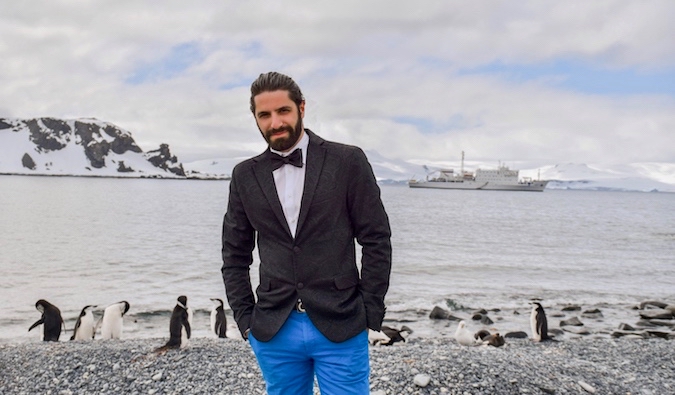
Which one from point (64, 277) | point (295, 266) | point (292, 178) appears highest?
point (292, 178)

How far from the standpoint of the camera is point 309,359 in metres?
3.12

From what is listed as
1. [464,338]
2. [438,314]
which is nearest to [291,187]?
[464,338]

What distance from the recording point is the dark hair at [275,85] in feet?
9.62

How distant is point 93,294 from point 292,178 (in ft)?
47.5

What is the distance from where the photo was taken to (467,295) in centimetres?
1705

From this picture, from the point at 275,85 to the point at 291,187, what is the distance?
1.76ft

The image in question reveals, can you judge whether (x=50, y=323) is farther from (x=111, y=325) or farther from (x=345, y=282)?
(x=345, y=282)

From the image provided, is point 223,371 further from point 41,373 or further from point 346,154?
point 346,154

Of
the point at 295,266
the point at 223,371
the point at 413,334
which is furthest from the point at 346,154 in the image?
the point at 413,334

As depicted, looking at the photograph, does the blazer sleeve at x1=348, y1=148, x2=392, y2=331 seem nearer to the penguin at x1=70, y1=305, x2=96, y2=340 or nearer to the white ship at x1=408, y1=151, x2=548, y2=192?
the penguin at x1=70, y1=305, x2=96, y2=340

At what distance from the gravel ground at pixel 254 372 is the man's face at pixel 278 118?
4.08 metres

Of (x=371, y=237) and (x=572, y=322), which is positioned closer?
(x=371, y=237)

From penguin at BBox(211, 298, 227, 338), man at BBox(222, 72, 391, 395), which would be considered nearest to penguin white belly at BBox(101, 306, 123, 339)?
penguin at BBox(211, 298, 227, 338)

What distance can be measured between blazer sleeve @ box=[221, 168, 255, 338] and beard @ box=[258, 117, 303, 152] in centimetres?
30
